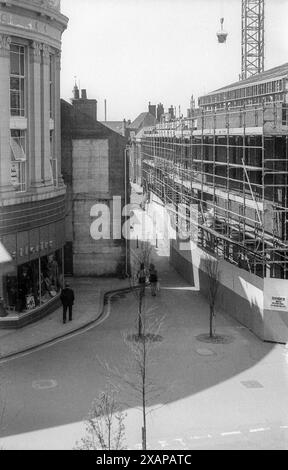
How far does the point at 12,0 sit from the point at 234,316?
13.7 meters

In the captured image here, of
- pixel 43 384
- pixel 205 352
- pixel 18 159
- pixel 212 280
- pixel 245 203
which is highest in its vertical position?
pixel 18 159

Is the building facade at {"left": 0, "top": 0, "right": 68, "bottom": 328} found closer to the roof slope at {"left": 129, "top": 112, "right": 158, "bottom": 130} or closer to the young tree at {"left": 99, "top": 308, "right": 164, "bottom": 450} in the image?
the young tree at {"left": 99, "top": 308, "right": 164, "bottom": 450}

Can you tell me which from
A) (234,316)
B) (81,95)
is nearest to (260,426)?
(234,316)

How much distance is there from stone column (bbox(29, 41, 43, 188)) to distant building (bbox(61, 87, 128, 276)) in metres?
7.88

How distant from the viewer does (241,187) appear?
27875 millimetres

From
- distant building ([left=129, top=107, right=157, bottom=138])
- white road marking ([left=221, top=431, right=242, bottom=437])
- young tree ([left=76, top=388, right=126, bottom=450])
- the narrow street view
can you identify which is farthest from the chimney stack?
distant building ([left=129, top=107, right=157, bottom=138])

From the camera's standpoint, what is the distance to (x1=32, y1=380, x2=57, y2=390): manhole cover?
18.1m

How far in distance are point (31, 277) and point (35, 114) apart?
6.07m

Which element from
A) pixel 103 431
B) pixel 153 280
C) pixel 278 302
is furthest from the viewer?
pixel 153 280

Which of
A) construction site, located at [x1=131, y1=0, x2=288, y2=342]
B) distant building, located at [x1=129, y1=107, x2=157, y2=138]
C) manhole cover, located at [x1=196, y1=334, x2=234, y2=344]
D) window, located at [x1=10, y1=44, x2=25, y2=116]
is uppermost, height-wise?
distant building, located at [x1=129, y1=107, x2=157, y2=138]

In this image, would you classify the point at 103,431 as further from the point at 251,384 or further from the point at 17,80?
the point at 17,80

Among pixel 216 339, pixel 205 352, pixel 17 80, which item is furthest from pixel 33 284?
pixel 205 352

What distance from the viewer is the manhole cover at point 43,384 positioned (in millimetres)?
18094

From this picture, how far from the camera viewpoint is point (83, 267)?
34.4m
